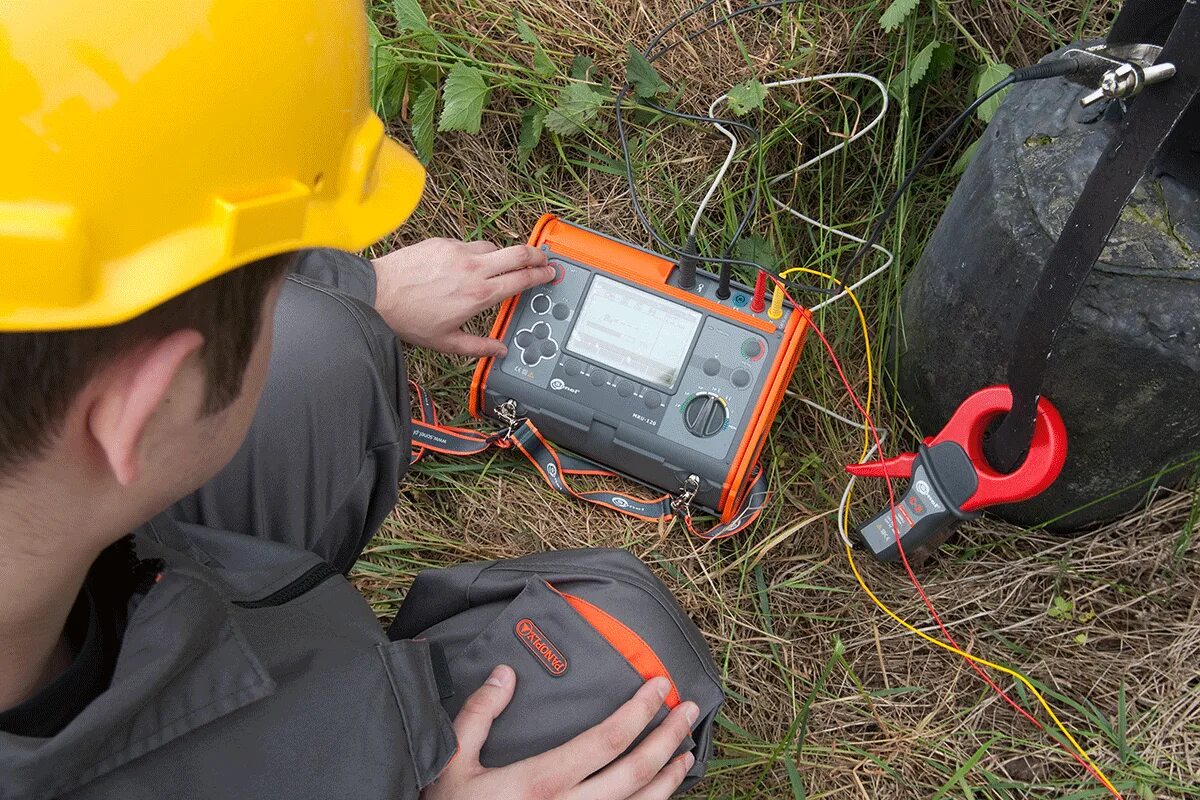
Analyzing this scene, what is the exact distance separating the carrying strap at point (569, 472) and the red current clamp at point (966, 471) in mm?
278

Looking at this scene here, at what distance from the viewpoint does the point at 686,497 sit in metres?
1.93

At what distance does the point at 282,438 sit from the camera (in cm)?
147

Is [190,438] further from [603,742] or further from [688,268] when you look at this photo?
[688,268]

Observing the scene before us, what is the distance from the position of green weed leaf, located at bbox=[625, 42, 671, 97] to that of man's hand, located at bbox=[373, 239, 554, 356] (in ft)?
1.82

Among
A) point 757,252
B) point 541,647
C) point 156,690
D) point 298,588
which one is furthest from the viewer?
point 757,252

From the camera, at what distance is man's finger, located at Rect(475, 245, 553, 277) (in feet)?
6.23

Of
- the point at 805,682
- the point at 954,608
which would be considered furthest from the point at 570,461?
the point at 954,608

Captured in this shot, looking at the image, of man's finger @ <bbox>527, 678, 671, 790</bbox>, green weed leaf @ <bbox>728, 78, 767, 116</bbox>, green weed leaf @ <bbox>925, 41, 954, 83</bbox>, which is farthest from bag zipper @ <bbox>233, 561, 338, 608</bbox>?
green weed leaf @ <bbox>925, 41, 954, 83</bbox>

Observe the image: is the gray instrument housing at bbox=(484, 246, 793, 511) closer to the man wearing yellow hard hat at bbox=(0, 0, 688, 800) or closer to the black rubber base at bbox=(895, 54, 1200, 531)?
the black rubber base at bbox=(895, 54, 1200, 531)

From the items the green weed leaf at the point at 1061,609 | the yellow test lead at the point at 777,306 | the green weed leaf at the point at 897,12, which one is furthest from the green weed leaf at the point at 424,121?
the green weed leaf at the point at 1061,609

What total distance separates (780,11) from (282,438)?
1.54 m

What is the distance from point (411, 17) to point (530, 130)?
36 centimetres

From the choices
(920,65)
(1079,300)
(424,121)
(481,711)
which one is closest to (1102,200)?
(1079,300)

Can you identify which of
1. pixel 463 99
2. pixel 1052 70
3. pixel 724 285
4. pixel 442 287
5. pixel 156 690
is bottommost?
pixel 156 690
